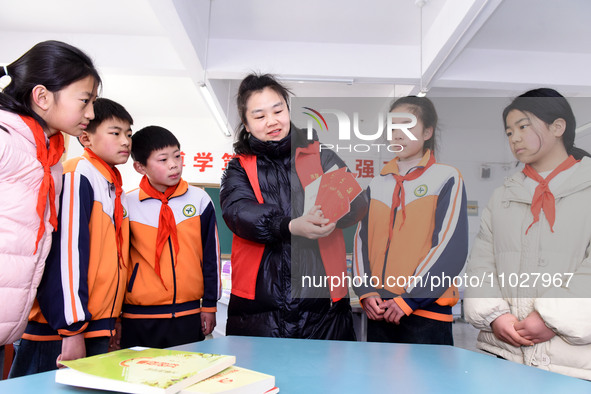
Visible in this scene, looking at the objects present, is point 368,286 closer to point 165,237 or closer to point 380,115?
point 380,115

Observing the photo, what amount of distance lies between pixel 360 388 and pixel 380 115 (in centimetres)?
100

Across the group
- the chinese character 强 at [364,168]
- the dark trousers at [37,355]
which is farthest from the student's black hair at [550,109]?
the dark trousers at [37,355]

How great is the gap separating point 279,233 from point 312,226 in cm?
10

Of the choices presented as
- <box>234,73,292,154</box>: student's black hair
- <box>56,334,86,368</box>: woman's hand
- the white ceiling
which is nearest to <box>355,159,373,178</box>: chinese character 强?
<box>234,73,292,154</box>: student's black hair

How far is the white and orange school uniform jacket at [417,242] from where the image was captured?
50.3 inches

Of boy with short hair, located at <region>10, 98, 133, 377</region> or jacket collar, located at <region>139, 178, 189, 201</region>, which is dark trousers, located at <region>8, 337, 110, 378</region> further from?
jacket collar, located at <region>139, 178, 189, 201</region>

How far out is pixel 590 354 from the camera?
1.05m

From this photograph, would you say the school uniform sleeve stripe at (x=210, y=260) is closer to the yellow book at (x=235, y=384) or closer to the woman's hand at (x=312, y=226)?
the woman's hand at (x=312, y=226)

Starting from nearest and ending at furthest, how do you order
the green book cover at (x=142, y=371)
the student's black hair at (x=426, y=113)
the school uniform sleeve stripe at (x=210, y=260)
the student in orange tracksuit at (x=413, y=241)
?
the green book cover at (x=142, y=371)
the student in orange tracksuit at (x=413, y=241)
the student's black hair at (x=426, y=113)
the school uniform sleeve stripe at (x=210, y=260)

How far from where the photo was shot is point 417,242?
1318 mm

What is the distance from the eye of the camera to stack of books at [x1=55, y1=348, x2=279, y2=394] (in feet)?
1.65

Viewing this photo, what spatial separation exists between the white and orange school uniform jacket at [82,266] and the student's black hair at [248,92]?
0.48 meters

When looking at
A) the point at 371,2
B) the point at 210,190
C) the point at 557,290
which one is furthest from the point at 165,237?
the point at 210,190

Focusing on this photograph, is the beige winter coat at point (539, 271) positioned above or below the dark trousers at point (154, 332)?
above
